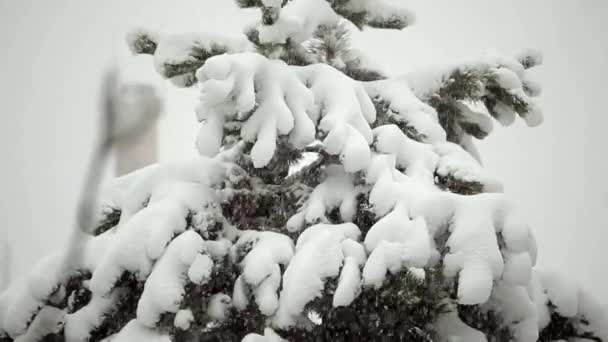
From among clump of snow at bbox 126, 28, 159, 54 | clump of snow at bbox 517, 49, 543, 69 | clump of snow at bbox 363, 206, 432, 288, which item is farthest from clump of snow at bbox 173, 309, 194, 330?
clump of snow at bbox 517, 49, 543, 69

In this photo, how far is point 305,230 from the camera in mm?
2283

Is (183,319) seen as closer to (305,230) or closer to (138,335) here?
(138,335)

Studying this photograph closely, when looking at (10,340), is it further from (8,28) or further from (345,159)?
(345,159)

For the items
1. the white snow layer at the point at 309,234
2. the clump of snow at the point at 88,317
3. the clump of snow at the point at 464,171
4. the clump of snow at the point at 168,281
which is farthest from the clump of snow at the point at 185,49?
the clump of snow at the point at 464,171

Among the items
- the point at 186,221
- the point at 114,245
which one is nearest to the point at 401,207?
the point at 186,221

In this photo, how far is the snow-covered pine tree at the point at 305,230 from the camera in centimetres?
202

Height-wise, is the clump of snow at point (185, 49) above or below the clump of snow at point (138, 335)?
above

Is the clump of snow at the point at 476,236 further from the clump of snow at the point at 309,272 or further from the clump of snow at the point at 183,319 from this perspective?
the clump of snow at the point at 183,319

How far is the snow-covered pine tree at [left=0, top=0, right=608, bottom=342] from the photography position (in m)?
2.02

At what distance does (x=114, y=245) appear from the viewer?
2.13 meters

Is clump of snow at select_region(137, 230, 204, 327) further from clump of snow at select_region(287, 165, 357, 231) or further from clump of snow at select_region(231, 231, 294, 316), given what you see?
clump of snow at select_region(287, 165, 357, 231)

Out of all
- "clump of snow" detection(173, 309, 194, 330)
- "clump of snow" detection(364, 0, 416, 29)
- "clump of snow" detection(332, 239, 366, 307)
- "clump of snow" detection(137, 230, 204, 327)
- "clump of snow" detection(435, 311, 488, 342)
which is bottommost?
"clump of snow" detection(435, 311, 488, 342)

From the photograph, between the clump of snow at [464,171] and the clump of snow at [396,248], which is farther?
the clump of snow at [464,171]

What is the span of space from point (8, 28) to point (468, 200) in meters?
1.66
